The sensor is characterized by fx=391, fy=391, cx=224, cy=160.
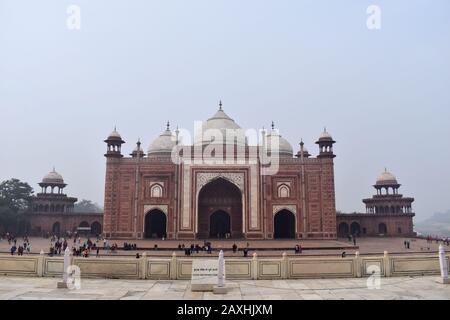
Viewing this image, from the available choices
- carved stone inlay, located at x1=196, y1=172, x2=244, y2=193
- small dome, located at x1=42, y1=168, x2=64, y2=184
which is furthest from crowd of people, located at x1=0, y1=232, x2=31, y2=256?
carved stone inlay, located at x1=196, y1=172, x2=244, y2=193

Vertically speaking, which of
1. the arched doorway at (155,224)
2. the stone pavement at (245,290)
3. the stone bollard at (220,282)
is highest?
the arched doorway at (155,224)

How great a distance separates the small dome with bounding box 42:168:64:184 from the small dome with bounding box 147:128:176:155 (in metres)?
9.43

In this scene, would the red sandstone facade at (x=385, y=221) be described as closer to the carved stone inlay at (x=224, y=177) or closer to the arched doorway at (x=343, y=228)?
the arched doorway at (x=343, y=228)

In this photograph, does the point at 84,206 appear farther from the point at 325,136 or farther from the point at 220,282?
the point at 220,282

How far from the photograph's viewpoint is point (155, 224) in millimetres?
29891

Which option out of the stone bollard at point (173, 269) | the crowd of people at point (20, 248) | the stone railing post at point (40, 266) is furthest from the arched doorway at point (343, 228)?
the stone railing post at point (40, 266)

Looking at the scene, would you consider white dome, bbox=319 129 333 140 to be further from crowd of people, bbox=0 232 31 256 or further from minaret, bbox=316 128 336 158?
crowd of people, bbox=0 232 31 256

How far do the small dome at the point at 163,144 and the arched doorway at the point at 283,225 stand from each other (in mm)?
11876

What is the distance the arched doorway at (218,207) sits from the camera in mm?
29812

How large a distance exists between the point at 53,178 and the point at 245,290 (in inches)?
1339
